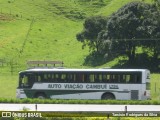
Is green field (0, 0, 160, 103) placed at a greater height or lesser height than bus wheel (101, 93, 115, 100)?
greater

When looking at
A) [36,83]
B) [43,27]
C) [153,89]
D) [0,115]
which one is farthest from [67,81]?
[43,27]

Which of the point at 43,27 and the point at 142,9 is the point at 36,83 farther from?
the point at 43,27

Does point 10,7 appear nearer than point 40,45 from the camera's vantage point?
No

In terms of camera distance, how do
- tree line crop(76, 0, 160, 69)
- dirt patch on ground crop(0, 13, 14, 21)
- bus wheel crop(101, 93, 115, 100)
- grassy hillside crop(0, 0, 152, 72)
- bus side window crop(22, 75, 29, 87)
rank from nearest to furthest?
bus wheel crop(101, 93, 115, 100), bus side window crop(22, 75, 29, 87), tree line crop(76, 0, 160, 69), grassy hillside crop(0, 0, 152, 72), dirt patch on ground crop(0, 13, 14, 21)

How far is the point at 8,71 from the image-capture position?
74562 mm

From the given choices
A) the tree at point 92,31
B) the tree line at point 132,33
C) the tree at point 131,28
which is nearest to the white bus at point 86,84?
the tree line at point 132,33

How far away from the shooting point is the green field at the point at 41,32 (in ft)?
261

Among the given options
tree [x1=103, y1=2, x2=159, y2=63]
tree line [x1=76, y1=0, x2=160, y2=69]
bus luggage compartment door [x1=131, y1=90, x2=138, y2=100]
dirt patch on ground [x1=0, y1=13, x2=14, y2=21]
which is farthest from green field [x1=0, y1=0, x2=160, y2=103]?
bus luggage compartment door [x1=131, y1=90, x2=138, y2=100]

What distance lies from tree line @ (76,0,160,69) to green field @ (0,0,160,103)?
13.8 feet

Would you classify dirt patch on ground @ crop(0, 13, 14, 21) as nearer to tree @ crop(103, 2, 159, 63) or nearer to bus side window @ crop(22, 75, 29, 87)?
tree @ crop(103, 2, 159, 63)

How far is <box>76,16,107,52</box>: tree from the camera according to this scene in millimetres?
84812

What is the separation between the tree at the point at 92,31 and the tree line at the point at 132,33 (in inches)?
145

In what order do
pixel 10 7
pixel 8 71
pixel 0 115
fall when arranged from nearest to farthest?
1. pixel 0 115
2. pixel 8 71
3. pixel 10 7

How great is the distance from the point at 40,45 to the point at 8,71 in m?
17.6
